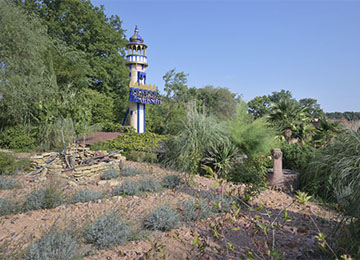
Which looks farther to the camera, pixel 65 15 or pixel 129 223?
pixel 65 15

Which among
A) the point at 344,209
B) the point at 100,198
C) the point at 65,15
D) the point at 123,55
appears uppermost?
the point at 65,15

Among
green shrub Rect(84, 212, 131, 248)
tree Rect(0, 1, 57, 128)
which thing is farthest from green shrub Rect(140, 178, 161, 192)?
tree Rect(0, 1, 57, 128)

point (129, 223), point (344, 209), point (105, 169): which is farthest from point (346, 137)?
point (105, 169)

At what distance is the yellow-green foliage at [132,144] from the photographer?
883 centimetres

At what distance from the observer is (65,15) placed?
17.1 m

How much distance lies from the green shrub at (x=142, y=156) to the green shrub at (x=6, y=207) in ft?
13.4

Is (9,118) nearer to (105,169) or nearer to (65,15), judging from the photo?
(105,169)

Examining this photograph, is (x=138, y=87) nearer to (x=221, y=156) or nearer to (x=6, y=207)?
(x=221, y=156)

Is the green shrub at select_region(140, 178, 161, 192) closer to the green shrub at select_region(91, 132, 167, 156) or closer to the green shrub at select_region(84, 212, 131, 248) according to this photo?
the green shrub at select_region(84, 212, 131, 248)

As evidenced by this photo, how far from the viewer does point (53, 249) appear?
2.27m

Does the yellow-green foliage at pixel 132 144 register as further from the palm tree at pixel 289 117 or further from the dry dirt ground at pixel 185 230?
the palm tree at pixel 289 117

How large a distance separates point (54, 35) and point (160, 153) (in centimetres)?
1342

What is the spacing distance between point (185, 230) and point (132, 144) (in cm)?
650

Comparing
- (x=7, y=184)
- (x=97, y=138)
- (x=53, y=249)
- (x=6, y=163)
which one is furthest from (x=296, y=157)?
(x=97, y=138)
